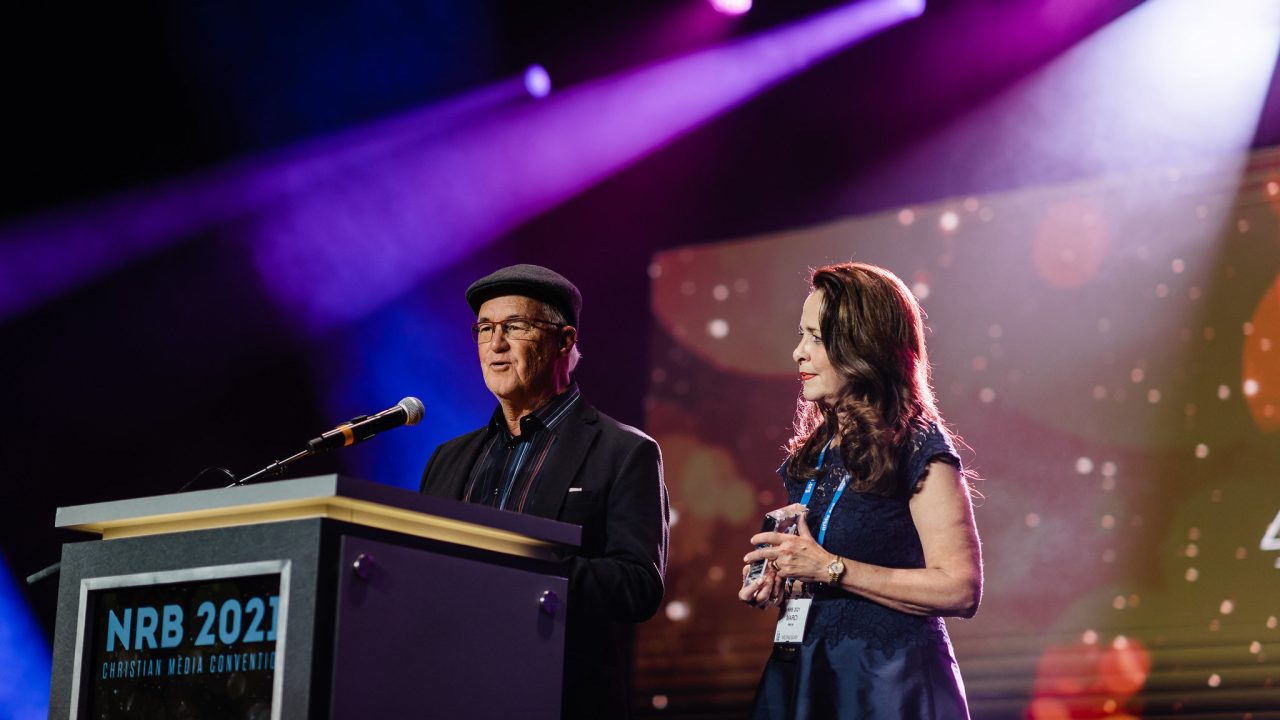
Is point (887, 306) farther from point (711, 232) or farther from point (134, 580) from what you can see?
point (711, 232)

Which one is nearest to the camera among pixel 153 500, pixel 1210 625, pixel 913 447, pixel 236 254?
pixel 153 500

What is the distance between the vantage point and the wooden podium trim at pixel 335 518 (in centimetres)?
156

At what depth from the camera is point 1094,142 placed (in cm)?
436

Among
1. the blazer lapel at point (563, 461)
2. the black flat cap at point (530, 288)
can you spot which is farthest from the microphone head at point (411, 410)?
the black flat cap at point (530, 288)

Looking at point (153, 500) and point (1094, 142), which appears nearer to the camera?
point (153, 500)

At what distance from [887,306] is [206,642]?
1.35m

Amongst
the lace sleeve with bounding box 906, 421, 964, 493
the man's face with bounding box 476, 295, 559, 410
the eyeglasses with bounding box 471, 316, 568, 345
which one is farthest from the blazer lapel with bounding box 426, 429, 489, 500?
the lace sleeve with bounding box 906, 421, 964, 493

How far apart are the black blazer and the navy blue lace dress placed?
298mm

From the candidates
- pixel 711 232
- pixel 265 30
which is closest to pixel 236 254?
pixel 265 30

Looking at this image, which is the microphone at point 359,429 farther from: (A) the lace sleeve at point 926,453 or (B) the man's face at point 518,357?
(A) the lace sleeve at point 926,453

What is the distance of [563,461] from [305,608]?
3.46ft

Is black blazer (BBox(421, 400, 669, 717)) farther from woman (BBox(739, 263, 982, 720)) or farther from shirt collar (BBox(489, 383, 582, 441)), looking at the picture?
woman (BBox(739, 263, 982, 720))

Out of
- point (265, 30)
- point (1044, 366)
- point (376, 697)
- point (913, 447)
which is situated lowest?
point (376, 697)

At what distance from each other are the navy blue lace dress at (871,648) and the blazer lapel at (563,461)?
0.53 m
